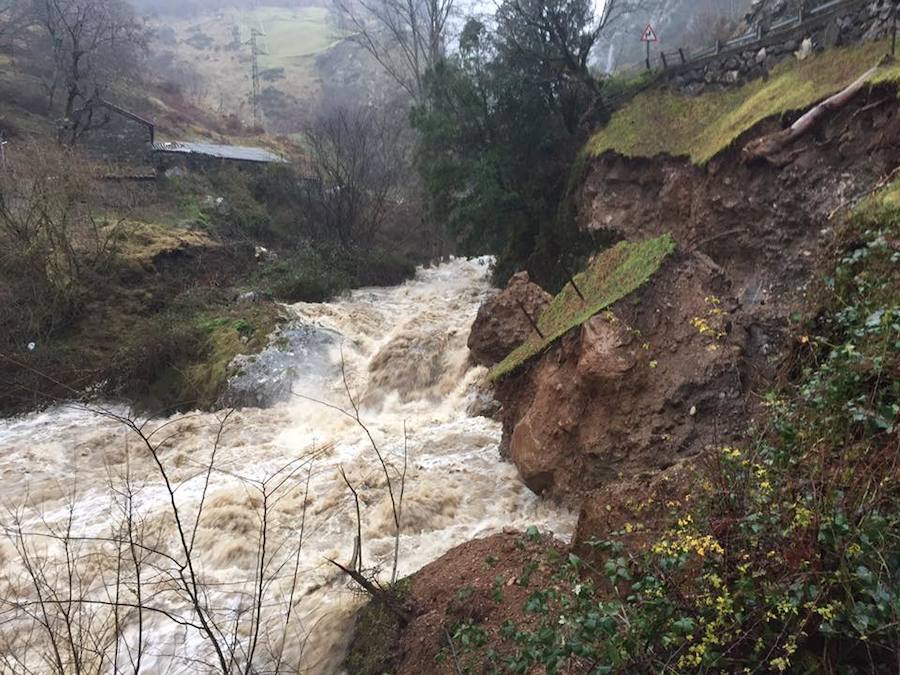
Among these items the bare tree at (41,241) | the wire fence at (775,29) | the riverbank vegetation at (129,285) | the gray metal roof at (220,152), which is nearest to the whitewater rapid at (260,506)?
the riverbank vegetation at (129,285)

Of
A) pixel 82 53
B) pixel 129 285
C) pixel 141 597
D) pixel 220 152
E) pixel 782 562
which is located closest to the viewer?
pixel 782 562

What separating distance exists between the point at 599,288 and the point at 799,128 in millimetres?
4786

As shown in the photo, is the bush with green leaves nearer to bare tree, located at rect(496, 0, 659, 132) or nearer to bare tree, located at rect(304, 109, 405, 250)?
bare tree, located at rect(496, 0, 659, 132)

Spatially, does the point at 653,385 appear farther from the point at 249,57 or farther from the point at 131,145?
the point at 249,57

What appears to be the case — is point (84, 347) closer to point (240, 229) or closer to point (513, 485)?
point (240, 229)

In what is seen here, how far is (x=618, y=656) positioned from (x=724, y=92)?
467 inches

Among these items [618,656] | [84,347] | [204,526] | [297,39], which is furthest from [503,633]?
[297,39]

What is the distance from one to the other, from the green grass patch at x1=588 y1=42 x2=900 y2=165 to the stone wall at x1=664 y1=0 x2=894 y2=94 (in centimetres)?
22

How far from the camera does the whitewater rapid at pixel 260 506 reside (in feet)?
13.6

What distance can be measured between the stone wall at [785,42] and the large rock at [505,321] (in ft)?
20.6

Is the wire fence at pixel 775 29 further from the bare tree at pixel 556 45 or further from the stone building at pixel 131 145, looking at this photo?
the stone building at pixel 131 145

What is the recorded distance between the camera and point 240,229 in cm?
1684

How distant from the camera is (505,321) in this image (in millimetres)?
8406

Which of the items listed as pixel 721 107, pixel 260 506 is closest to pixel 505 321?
pixel 260 506
